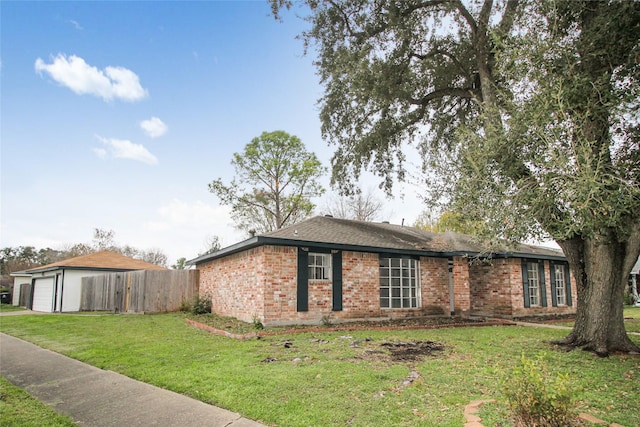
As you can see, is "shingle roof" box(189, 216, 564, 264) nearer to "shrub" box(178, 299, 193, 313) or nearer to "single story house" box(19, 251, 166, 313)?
"shrub" box(178, 299, 193, 313)

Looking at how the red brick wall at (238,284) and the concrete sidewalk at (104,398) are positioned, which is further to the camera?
the red brick wall at (238,284)

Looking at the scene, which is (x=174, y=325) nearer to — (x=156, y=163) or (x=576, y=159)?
(x=156, y=163)

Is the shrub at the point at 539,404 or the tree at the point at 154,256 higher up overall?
the tree at the point at 154,256

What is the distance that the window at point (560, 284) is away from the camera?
17.3 meters

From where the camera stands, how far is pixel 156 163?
17.8m

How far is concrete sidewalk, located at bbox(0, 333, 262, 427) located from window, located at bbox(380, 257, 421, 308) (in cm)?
915

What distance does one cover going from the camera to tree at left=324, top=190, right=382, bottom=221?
1409 inches

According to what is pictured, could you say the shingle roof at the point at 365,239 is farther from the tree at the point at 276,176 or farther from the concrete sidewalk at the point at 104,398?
the tree at the point at 276,176

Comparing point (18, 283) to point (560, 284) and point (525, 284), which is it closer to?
point (525, 284)

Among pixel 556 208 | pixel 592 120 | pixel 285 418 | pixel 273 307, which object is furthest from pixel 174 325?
pixel 592 120

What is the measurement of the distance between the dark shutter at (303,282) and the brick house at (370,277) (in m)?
0.03

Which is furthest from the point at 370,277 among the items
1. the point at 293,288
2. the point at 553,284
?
the point at 553,284

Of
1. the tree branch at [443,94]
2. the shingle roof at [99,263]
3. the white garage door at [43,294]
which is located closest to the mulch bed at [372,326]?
the tree branch at [443,94]

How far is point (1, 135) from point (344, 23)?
478 inches
